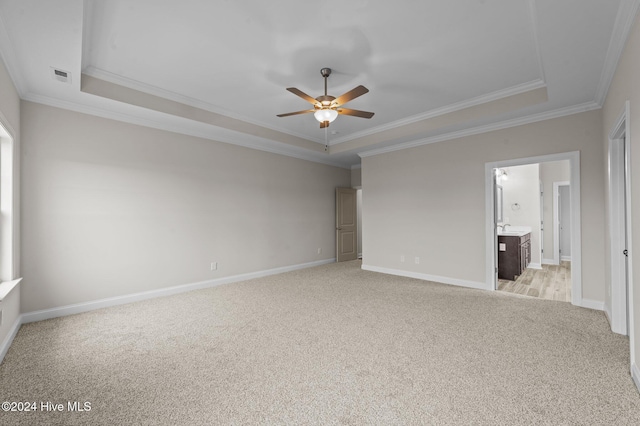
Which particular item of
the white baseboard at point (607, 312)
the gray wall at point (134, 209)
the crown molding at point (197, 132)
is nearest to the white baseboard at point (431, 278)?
the white baseboard at point (607, 312)

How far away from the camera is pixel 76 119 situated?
357 centimetres

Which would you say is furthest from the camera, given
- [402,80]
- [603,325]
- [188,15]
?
[402,80]

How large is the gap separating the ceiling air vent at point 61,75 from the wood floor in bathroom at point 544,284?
631 centimetres

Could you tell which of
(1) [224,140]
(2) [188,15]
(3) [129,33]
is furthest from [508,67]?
(1) [224,140]

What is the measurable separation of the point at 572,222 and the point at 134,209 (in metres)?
5.90

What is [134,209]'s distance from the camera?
402 cm

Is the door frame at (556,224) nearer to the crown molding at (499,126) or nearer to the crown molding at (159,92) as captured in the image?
the crown molding at (499,126)

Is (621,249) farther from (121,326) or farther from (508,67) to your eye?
(121,326)

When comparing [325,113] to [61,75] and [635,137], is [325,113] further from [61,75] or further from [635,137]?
[61,75]

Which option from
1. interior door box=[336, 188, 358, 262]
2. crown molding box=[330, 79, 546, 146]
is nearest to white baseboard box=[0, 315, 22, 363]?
crown molding box=[330, 79, 546, 146]

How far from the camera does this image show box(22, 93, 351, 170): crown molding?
11.3 ft

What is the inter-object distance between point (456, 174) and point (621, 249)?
239cm

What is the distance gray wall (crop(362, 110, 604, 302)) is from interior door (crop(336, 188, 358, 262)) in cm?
108

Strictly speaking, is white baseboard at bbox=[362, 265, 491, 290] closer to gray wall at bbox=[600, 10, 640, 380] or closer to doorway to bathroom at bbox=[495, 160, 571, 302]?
doorway to bathroom at bbox=[495, 160, 571, 302]
